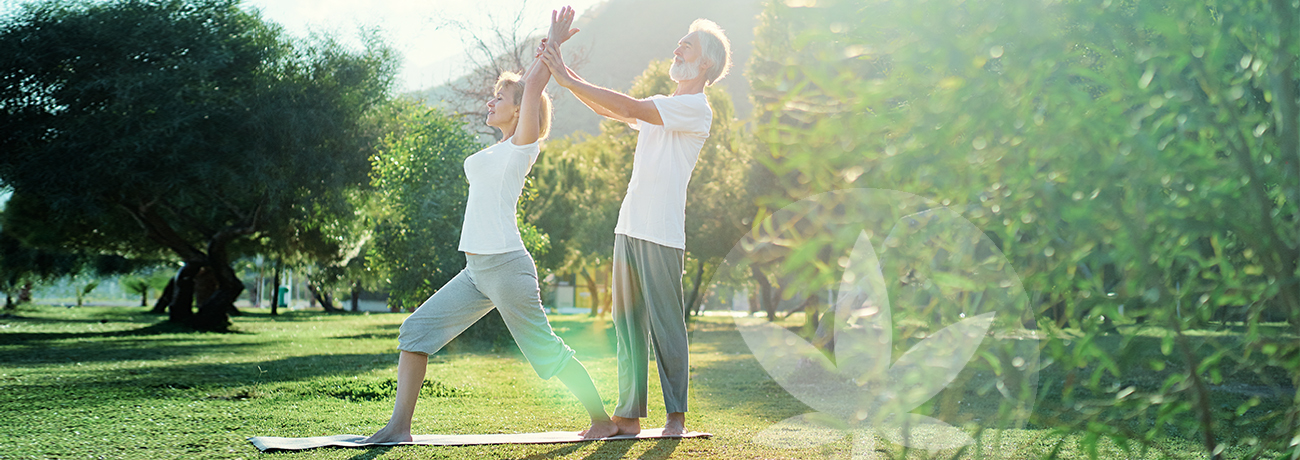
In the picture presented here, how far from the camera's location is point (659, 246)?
4.43 metres

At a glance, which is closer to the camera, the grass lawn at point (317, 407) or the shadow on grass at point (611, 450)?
the shadow on grass at point (611, 450)

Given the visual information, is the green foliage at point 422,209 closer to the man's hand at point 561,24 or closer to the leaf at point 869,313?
the man's hand at point 561,24

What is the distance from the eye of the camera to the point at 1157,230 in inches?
73.6

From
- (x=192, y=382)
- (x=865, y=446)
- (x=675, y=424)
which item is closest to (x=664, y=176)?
(x=675, y=424)

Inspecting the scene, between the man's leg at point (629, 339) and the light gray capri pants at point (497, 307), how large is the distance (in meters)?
0.34

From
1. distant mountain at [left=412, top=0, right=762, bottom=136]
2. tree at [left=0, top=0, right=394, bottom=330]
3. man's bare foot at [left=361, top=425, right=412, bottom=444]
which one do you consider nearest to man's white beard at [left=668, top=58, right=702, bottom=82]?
man's bare foot at [left=361, top=425, right=412, bottom=444]

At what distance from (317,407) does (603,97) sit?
137 inches

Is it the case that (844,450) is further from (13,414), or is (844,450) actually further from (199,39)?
(199,39)

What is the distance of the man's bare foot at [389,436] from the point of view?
4.13m

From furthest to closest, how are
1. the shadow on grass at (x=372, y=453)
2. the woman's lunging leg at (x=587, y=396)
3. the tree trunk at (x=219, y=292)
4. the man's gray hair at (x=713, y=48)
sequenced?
the tree trunk at (x=219, y=292), the man's gray hair at (x=713, y=48), the woman's lunging leg at (x=587, y=396), the shadow on grass at (x=372, y=453)

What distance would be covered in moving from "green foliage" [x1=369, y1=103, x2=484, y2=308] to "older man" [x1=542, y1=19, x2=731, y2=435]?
1012 cm

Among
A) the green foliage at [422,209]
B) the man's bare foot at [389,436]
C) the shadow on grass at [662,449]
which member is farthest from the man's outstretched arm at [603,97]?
the green foliage at [422,209]

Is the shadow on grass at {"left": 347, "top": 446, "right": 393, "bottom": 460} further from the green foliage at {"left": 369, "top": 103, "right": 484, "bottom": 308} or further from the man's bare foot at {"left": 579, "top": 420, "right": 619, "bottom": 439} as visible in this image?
the green foliage at {"left": 369, "top": 103, "right": 484, "bottom": 308}

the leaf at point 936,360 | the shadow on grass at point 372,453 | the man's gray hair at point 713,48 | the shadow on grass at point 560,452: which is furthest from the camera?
the man's gray hair at point 713,48
